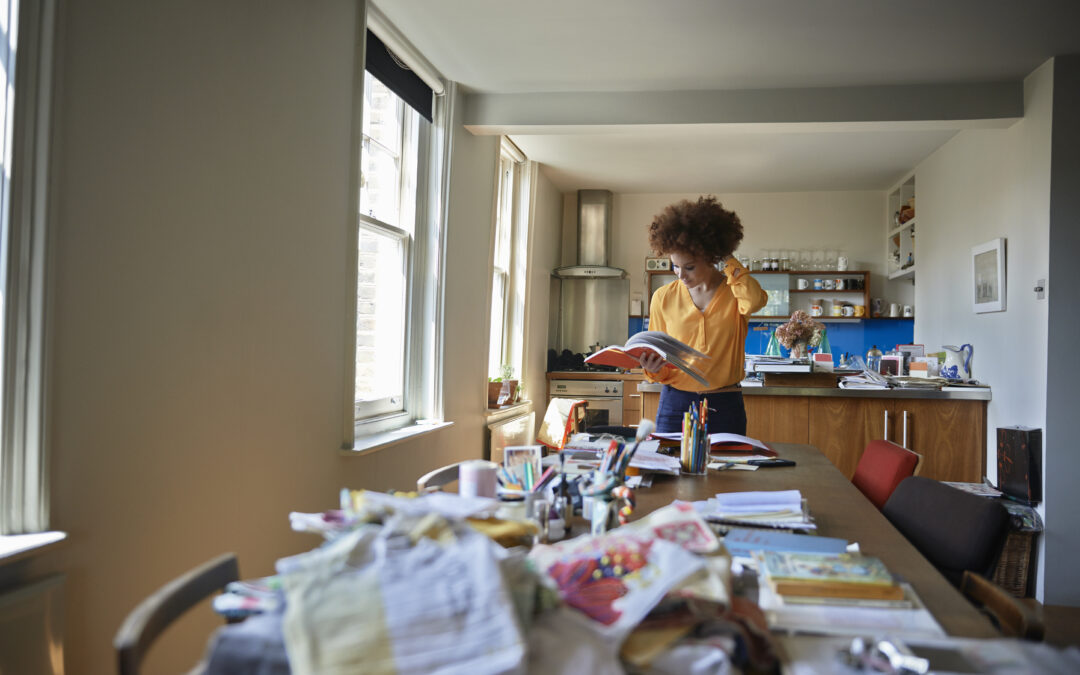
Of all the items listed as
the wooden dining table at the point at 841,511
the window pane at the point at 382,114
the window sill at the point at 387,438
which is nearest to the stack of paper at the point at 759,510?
the wooden dining table at the point at 841,511

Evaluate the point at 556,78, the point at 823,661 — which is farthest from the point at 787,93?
the point at 823,661

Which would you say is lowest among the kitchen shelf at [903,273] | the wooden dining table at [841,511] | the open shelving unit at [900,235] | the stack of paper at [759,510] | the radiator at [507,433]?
the radiator at [507,433]

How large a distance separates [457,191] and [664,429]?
2.09 m

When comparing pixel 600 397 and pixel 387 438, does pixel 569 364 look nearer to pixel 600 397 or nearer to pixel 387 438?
pixel 600 397

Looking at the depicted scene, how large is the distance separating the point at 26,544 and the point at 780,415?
159 inches

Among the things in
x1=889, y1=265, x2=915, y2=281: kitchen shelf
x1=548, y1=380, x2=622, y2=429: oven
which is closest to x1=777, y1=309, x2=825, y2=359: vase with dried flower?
x1=889, y1=265, x2=915, y2=281: kitchen shelf

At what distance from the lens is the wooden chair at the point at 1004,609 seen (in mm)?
1180

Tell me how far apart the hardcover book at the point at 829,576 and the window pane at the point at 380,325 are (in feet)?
8.74

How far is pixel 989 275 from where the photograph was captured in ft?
14.8

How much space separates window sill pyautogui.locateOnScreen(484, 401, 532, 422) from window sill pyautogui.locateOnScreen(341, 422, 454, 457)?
966mm

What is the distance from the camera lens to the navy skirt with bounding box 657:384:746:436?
3.13 m

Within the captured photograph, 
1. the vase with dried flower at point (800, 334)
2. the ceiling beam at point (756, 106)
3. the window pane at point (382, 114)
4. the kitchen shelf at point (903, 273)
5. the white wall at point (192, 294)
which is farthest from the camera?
the kitchen shelf at point (903, 273)

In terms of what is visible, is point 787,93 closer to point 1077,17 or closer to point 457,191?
point 1077,17

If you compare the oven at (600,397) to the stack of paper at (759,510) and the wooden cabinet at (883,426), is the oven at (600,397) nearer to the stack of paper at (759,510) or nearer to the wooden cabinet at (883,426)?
the wooden cabinet at (883,426)
